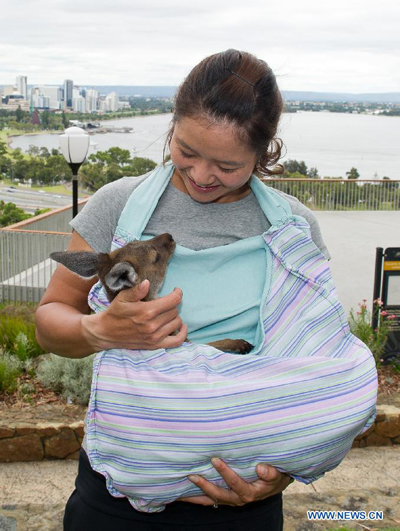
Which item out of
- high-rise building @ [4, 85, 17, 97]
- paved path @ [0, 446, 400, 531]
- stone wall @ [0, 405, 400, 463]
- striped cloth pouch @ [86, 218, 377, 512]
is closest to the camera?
striped cloth pouch @ [86, 218, 377, 512]

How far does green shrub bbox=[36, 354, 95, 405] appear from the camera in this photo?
626 cm

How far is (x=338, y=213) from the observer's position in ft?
52.6

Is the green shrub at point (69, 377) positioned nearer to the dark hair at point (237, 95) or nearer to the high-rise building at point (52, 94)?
the dark hair at point (237, 95)

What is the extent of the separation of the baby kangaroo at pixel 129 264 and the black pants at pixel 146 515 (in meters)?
0.54

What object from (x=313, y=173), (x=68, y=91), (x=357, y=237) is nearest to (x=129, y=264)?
(x=313, y=173)

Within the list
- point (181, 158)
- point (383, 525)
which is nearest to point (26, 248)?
point (383, 525)

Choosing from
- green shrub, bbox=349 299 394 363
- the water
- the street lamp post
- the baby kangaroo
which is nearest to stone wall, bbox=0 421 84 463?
green shrub, bbox=349 299 394 363

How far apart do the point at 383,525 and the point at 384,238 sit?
1206 cm

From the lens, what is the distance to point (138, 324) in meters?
1.96

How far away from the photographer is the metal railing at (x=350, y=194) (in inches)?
590

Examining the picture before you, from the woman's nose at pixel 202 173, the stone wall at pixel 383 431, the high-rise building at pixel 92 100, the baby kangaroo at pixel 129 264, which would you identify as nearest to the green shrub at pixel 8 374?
→ the stone wall at pixel 383 431

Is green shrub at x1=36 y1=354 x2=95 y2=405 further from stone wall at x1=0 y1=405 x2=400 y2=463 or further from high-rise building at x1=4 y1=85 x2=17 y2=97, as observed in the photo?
high-rise building at x1=4 y1=85 x2=17 y2=97

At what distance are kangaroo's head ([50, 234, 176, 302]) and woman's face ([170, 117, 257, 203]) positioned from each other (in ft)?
0.76

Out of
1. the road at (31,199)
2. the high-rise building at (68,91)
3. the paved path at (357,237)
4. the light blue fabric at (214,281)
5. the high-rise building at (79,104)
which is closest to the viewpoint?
the light blue fabric at (214,281)
